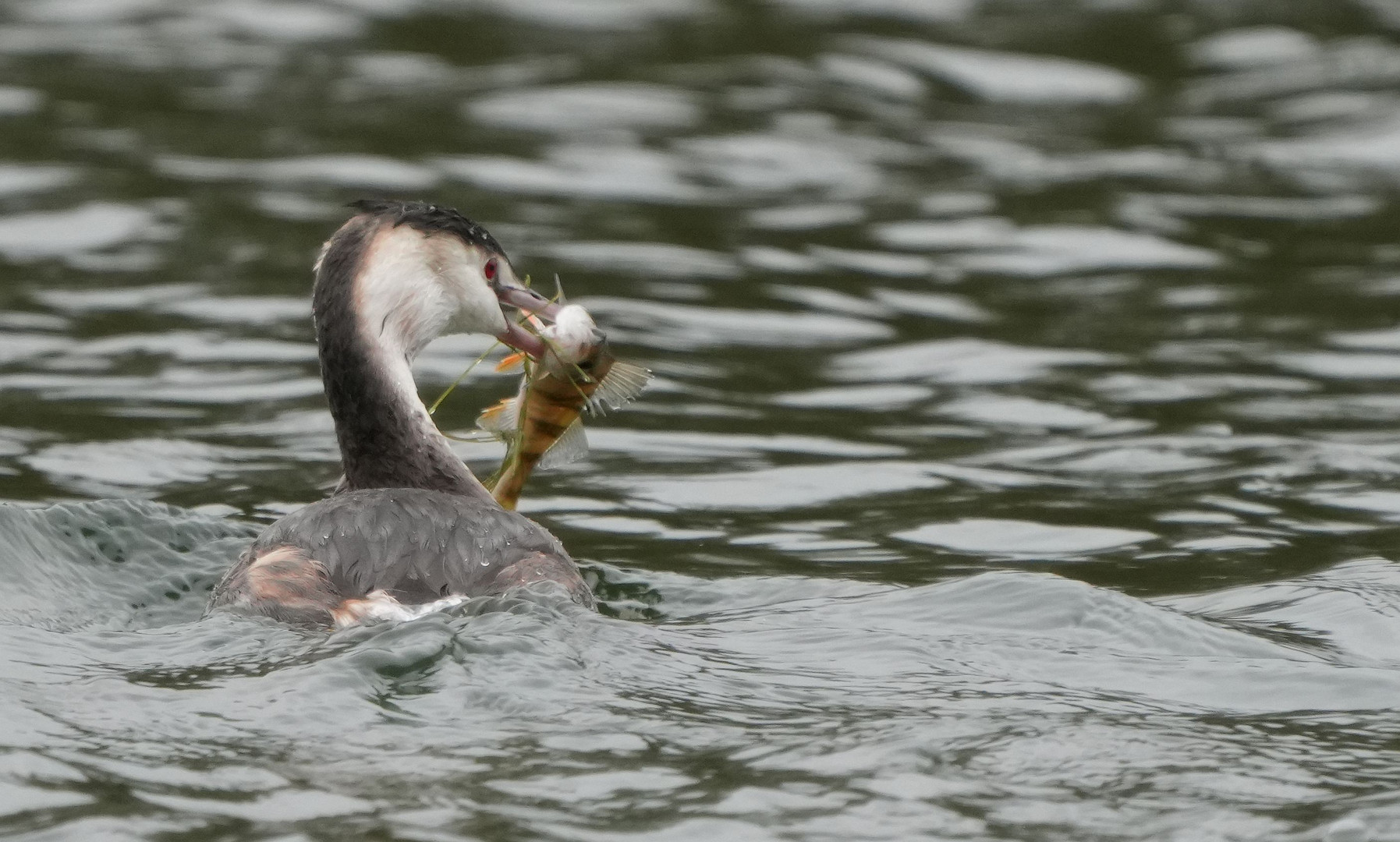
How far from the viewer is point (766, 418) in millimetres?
11117

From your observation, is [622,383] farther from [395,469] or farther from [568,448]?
[395,469]

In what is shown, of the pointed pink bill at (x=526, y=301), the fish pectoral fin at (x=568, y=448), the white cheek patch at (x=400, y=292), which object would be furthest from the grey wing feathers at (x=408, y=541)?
the pointed pink bill at (x=526, y=301)

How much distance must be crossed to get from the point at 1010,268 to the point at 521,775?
8.64m

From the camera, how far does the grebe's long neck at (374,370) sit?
785 cm

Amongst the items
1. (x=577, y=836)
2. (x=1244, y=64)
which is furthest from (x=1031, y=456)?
(x=1244, y=64)

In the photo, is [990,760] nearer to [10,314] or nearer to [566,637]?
[566,637]

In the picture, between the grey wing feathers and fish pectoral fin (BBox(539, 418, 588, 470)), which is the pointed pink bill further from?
the grey wing feathers

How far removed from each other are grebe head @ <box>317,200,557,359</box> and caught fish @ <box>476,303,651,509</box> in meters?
0.13

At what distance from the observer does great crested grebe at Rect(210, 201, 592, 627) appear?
6.74 m

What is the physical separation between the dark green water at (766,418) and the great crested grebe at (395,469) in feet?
0.79

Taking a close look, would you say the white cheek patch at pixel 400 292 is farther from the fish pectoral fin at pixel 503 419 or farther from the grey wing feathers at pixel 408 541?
the grey wing feathers at pixel 408 541

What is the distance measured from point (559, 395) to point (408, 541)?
1449 mm

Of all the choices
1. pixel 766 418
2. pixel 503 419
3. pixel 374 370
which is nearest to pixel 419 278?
pixel 374 370

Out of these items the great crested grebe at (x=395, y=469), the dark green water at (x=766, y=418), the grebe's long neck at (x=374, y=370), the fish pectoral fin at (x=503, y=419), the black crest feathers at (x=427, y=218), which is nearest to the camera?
the dark green water at (x=766, y=418)
